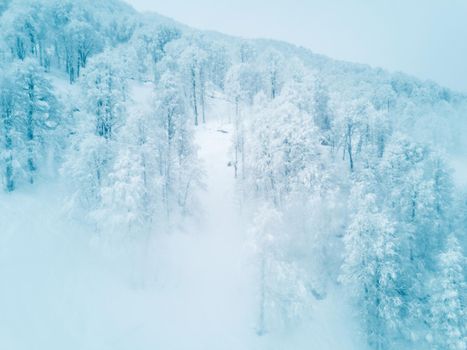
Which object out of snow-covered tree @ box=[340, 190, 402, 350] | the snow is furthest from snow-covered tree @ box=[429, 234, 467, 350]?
the snow

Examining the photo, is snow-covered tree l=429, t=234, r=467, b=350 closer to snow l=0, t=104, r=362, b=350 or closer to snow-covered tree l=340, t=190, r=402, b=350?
A: snow-covered tree l=340, t=190, r=402, b=350

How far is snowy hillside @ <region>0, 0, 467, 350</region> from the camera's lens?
23281 mm

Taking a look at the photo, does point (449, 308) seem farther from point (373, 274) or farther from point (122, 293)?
point (122, 293)

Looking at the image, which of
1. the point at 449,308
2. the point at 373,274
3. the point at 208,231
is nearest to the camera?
the point at 449,308

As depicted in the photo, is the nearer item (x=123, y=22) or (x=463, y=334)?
(x=463, y=334)

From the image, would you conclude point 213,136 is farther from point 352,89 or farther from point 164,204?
point 352,89

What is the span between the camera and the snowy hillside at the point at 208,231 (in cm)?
2328

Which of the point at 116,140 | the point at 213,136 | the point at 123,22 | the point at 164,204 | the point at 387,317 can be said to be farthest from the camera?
the point at 123,22

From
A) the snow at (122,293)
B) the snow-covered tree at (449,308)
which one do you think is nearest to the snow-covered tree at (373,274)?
the snow-covered tree at (449,308)

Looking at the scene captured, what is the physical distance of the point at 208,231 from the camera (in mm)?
33875

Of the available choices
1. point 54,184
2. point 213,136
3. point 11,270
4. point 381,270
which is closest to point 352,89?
point 213,136

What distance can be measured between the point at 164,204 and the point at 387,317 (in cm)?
2115

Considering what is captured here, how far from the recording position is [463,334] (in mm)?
24797

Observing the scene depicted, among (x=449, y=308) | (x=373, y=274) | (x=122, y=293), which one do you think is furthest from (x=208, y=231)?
(x=449, y=308)
